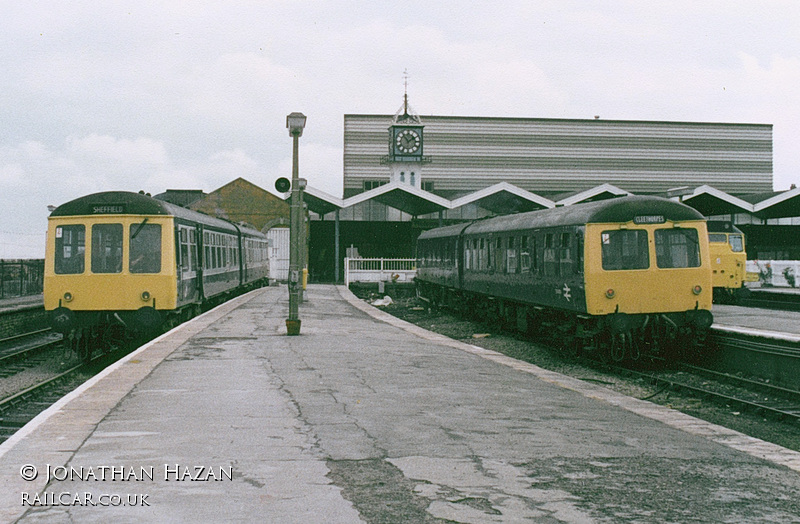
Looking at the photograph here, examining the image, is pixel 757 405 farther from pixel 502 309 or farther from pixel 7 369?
pixel 7 369

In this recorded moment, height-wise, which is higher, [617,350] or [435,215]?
[435,215]

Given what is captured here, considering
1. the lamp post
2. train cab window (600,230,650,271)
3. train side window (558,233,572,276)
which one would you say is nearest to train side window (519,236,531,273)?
train side window (558,233,572,276)

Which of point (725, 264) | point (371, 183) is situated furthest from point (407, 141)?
point (725, 264)

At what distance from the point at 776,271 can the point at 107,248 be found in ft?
96.7

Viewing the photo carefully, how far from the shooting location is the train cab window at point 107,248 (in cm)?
1428

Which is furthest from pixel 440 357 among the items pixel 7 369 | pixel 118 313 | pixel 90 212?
pixel 7 369

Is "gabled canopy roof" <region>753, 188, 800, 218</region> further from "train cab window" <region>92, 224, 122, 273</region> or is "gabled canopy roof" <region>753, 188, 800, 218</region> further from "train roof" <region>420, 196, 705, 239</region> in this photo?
"train cab window" <region>92, 224, 122, 273</region>

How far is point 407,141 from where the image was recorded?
179 feet

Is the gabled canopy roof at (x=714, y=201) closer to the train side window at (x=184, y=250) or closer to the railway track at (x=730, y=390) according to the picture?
the railway track at (x=730, y=390)

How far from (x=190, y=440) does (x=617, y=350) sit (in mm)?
9669

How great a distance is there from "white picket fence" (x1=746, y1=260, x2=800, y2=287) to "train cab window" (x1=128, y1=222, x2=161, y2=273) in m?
26.6

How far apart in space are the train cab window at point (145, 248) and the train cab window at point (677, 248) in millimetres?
8971

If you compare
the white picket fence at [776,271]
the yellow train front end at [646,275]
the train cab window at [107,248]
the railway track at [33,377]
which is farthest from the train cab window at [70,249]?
the white picket fence at [776,271]

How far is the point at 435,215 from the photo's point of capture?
164 feet
